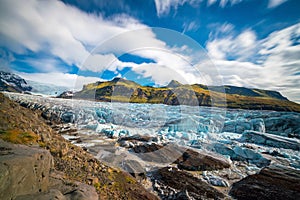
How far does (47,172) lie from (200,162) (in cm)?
491

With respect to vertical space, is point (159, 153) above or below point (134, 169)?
above

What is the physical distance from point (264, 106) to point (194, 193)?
2047 inches

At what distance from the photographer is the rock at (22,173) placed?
139 centimetres

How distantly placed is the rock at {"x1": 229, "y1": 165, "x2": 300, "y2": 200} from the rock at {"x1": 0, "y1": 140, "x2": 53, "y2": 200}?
13.4ft

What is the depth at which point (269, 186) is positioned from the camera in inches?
160

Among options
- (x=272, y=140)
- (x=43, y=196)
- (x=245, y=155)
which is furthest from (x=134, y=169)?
(x=272, y=140)

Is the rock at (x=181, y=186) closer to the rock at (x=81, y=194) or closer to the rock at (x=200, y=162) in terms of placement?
the rock at (x=200, y=162)

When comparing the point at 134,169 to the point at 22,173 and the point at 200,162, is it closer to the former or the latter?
the point at 200,162

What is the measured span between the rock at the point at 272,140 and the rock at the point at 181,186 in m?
6.61

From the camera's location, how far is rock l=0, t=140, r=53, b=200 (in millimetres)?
1395

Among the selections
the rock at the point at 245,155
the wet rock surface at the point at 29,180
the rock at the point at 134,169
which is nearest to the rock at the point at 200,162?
the rock at the point at 245,155

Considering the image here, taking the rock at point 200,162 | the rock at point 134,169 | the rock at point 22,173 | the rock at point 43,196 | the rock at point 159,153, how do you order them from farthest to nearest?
the rock at point 159,153, the rock at point 200,162, the rock at point 134,169, the rock at point 43,196, the rock at point 22,173

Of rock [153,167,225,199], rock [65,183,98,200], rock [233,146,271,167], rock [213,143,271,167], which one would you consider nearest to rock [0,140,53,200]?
rock [65,183,98,200]

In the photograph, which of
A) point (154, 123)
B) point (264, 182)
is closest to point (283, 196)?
point (264, 182)
